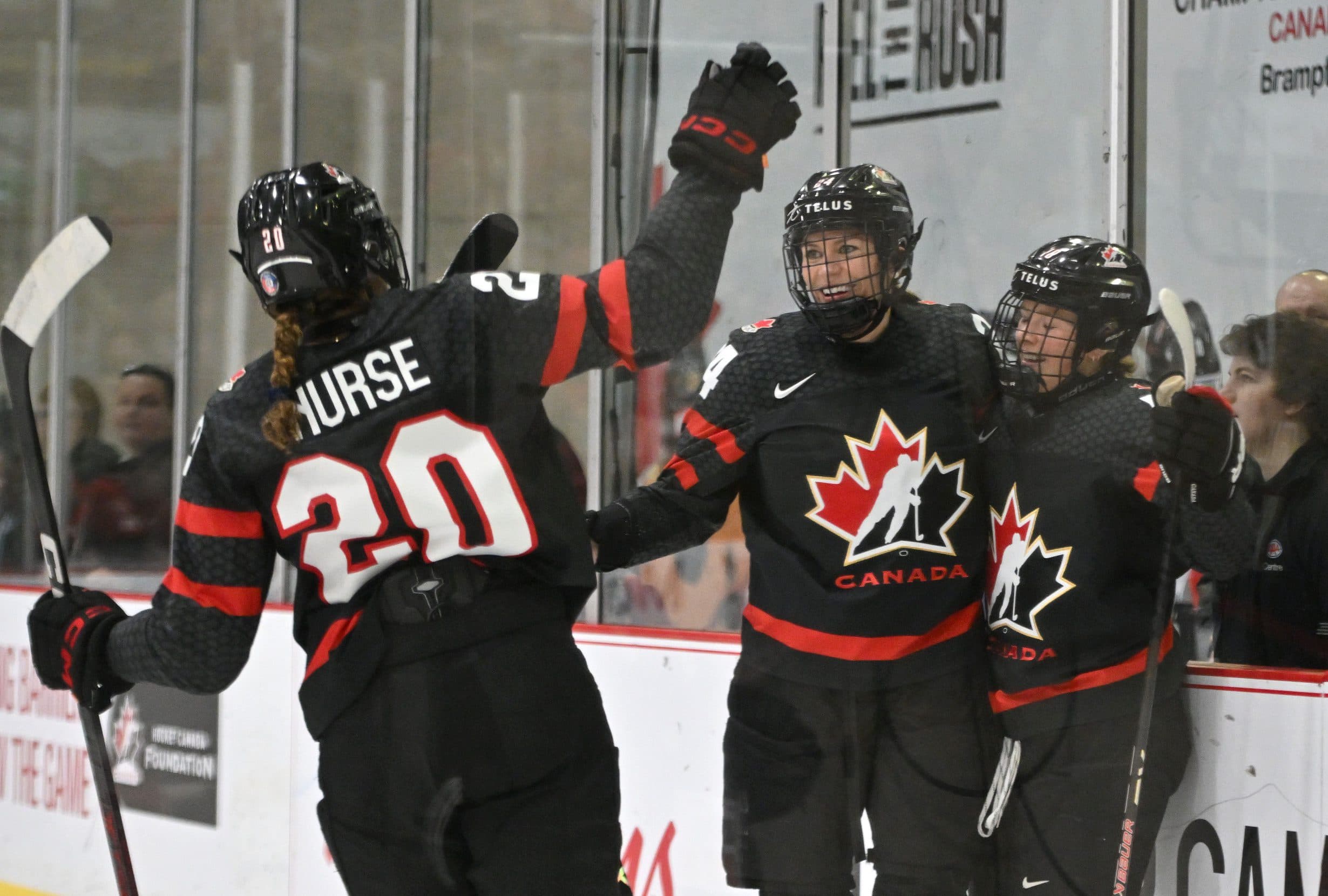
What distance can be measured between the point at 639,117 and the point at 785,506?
51 cm

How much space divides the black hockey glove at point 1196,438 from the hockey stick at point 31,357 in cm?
146

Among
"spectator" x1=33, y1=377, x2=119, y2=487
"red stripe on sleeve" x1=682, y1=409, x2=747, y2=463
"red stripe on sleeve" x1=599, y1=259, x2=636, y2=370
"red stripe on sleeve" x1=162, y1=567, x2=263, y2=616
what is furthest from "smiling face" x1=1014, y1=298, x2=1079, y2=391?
"spectator" x1=33, y1=377, x2=119, y2=487

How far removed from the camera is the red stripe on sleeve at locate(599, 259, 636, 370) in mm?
1338

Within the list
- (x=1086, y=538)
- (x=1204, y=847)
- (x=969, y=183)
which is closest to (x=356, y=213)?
(x=969, y=183)

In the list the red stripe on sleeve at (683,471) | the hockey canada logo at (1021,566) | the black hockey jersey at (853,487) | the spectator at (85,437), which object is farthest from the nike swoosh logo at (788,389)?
the spectator at (85,437)

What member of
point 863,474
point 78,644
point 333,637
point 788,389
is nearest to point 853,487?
point 863,474

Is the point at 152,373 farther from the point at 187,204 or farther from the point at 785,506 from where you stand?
the point at 785,506

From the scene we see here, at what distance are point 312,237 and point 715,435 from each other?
51 centimetres

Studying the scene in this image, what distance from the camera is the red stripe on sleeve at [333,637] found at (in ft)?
4.69

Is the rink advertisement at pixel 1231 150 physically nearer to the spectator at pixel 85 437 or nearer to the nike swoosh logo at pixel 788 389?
the nike swoosh logo at pixel 788 389

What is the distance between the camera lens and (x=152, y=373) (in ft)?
8.79

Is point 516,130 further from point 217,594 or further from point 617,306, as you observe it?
point 217,594

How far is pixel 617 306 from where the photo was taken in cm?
134

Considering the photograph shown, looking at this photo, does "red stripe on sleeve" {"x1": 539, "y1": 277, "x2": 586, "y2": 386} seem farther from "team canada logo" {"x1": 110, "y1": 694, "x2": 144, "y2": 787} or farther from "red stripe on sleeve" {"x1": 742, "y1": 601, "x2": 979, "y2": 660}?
"team canada logo" {"x1": 110, "y1": 694, "x2": 144, "y2": 787}
